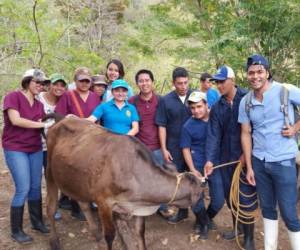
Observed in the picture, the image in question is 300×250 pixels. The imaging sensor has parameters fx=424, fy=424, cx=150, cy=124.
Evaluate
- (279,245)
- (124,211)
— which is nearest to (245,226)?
(279,245)

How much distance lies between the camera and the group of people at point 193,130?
3.87m

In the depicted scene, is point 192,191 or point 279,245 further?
point 279,245

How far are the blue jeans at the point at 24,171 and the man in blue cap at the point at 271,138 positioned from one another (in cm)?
237

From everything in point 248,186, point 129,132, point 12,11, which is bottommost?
point 248,186

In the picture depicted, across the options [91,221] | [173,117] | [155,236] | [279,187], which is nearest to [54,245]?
[91,221]

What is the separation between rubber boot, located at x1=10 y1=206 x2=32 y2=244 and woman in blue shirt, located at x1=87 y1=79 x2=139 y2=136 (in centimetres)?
134

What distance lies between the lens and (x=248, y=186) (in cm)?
449

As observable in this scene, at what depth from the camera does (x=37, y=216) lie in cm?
518

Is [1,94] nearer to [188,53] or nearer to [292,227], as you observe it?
[188,53]

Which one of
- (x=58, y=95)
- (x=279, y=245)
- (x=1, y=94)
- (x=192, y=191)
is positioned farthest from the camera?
(x=1, y=94)

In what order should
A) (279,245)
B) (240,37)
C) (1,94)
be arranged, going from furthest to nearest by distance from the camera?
(1,94) < (240,37) < (279,245)

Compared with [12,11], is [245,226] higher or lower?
lower

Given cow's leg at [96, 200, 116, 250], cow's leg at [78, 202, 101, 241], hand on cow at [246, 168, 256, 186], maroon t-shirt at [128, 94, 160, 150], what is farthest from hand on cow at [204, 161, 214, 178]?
cow's leg at [78, 202, 101, 241]

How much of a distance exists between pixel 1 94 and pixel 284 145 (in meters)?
8.31
